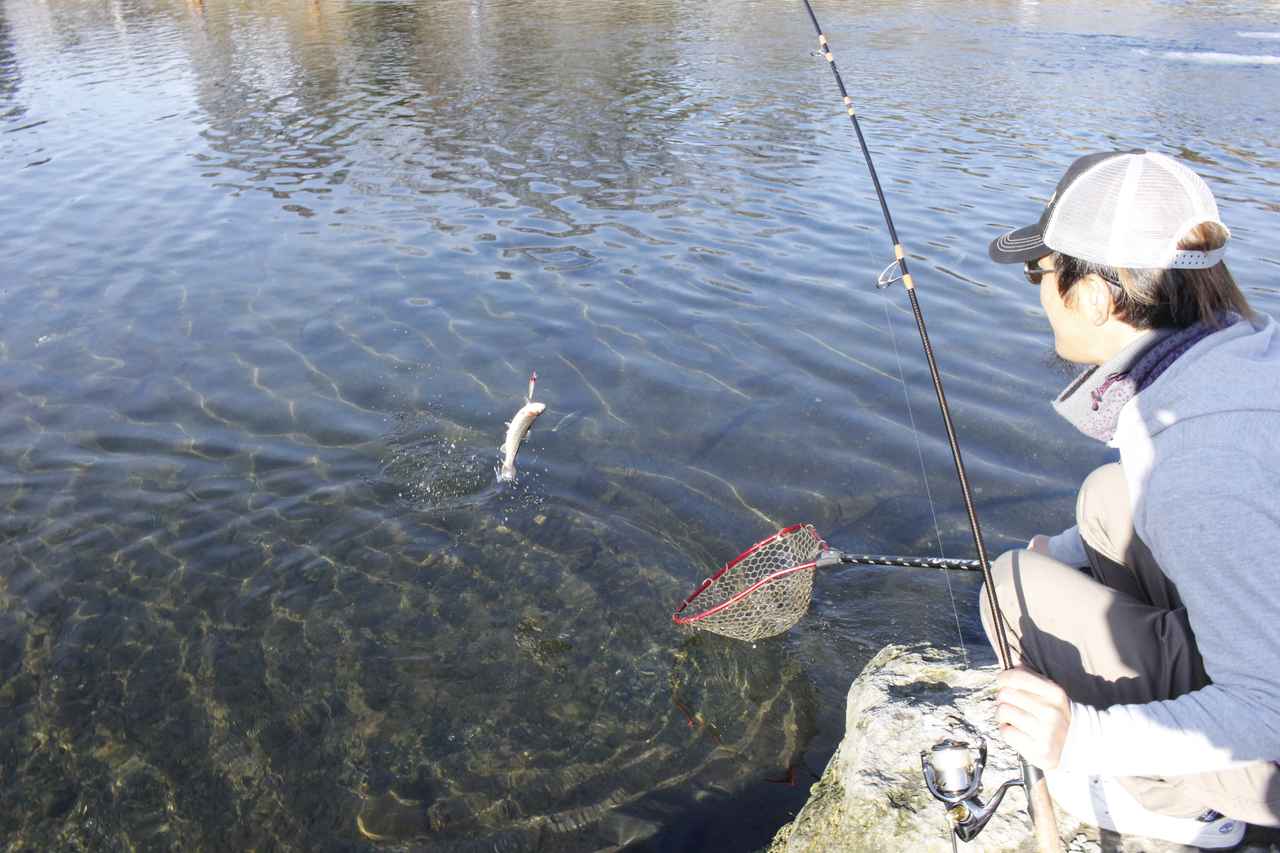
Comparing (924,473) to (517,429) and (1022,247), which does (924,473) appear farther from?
(1022,247)

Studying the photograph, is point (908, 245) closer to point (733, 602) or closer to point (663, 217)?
point (663, 217)

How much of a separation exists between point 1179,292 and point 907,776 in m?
1.91

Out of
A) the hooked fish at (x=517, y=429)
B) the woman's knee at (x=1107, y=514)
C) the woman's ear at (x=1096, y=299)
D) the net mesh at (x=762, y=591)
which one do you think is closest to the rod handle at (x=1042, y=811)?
the woman's knee at (x=1107, y=514)

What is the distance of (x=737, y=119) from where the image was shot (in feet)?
56.0

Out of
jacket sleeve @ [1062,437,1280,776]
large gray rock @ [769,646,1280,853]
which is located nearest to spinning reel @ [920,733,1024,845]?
large gray rock @ [769,646,1280,853]

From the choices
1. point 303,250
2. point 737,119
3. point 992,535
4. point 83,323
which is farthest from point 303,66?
point 992,535

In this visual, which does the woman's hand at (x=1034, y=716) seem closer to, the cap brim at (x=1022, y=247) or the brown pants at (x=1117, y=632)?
the brown pants at (x=1117, y=632)

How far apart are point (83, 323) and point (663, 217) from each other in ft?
20.8

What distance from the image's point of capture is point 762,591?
4.70m

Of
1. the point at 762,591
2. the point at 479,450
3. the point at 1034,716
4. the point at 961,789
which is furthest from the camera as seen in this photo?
the point at 479,450

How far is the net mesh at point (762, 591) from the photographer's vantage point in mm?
4652

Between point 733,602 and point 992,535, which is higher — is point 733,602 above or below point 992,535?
above

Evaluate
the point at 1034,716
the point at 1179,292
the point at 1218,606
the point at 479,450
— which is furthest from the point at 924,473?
the point at 1218,606

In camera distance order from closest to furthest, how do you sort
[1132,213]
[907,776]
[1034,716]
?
[1034,716]
[1132,213]
[907,776]
